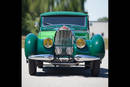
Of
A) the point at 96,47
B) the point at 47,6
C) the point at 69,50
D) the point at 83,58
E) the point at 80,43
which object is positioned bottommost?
the point at 83,58

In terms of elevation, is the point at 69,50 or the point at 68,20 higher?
the point at 68,20

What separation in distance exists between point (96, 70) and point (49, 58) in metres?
1.54

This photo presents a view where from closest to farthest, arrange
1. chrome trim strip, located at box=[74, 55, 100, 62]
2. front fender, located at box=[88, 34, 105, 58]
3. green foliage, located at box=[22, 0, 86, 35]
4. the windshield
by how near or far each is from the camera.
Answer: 1. chrome trim strip, located at box=[74, 55, 100, 62]
2. front fender, located at box=[88, 34, 105, 58]
3. the windshield
4. green foliage, located at box=[22, 0, 86, 35]

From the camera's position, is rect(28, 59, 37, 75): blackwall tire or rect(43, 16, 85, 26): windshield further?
rect(43, 16, 85, 26): windshield

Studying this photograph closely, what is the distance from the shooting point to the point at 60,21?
32.2 feet

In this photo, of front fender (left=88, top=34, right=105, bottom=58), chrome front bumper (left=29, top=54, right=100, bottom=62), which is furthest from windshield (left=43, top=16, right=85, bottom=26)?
chrome front bumper (left=29, top=54, right=100, bottom=62)

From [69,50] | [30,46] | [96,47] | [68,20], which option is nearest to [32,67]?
[30,46]

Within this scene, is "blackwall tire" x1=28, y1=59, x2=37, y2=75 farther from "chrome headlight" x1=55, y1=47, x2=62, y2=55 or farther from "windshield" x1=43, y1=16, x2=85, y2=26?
"windshield" x1=43, y1=16, x2=85, y2=26

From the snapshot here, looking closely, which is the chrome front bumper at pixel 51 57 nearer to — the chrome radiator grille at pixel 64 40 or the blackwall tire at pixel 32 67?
the blackwall tire at pixel 32 67

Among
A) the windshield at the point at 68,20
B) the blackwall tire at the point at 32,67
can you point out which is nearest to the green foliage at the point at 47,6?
the windshield at the point at 68,20

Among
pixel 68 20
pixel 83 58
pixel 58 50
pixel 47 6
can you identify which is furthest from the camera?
pixel 47 6

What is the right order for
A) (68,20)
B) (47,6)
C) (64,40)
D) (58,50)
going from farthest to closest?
(47,6), (68,20), (64,40), (58,50)

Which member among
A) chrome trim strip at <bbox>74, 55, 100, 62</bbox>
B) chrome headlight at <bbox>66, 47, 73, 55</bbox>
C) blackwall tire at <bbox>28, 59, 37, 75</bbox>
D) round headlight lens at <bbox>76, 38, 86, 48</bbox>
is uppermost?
round headlight lens at <bbox>76, 38, 86, 48</bbox>

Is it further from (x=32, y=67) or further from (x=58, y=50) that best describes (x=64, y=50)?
(x=32, y=67)
